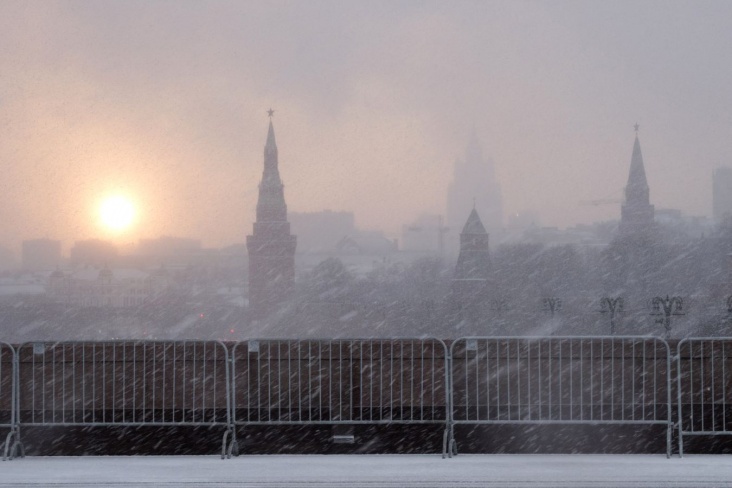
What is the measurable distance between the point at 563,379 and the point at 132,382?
161 inches

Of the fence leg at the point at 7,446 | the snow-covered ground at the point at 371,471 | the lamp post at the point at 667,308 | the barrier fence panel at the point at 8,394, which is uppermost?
the barrier fence panel at the point at 8,394

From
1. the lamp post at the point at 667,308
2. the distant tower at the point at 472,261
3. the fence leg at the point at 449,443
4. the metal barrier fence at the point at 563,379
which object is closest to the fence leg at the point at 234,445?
the fence leg at the point at 449,443

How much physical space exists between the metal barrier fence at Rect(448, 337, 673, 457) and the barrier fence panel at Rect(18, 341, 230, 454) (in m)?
2.35

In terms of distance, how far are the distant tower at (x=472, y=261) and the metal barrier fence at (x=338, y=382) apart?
15195 cm

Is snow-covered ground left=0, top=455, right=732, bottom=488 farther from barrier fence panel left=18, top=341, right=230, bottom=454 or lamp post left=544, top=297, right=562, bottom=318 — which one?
lamp post left=544, top=297, right=562, bottom=318

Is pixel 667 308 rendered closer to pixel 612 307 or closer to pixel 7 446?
pixel 612 307

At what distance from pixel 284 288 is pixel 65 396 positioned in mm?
178550

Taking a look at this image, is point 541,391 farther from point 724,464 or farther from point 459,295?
point 459,295

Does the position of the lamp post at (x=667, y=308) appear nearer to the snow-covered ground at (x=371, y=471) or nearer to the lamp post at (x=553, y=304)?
the lamp post at (x=553, y=304)

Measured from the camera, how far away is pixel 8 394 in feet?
31.7

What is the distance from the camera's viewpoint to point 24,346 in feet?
31.6

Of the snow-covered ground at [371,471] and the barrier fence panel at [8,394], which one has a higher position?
the barrier fence panel at [8,394]

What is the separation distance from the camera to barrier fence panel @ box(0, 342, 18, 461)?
958cm

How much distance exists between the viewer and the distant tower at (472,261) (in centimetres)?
16162
